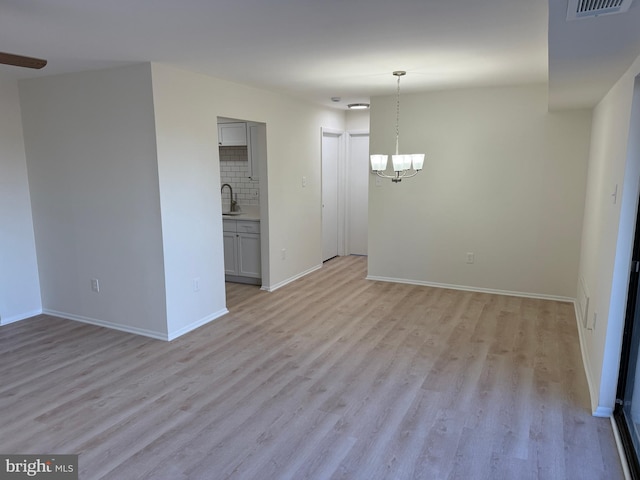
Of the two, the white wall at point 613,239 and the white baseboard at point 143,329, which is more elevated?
the white wall at point 613,239

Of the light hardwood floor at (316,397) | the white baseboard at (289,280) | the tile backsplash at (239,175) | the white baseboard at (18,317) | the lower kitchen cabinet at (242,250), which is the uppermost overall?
the tile backsplash at (239,175)

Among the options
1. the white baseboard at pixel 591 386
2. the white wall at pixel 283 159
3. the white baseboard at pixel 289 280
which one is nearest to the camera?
the white baseboard at pixel 591 386

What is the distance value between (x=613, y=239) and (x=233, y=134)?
15.7 ft

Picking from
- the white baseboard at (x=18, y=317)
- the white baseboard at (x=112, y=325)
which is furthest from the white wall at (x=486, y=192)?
the white baseboard at (x=18, y=317)

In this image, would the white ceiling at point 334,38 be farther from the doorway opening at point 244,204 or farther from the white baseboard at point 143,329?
the white baseboard at point 143,329

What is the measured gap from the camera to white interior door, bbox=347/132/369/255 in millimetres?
7172

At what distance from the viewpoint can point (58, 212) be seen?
4.36 m

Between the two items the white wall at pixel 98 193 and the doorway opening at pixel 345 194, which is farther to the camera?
the doorway opening at pixel 345 194

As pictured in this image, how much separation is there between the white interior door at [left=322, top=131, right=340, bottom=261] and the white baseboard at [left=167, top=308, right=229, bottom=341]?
2774 mm

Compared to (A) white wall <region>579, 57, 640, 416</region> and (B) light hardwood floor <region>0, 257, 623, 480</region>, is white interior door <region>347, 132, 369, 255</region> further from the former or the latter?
(A) white wall <region>579, 57, 640, 416</region>

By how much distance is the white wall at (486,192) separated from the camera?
4777 mm

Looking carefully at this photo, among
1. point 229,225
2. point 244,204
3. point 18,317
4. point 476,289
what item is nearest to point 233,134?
point 244,204

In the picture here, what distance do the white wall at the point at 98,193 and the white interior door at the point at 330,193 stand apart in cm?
340

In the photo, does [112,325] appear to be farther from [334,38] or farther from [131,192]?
[334,38]
